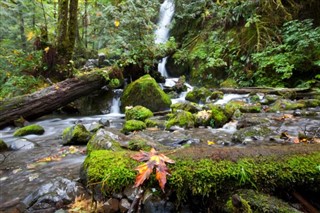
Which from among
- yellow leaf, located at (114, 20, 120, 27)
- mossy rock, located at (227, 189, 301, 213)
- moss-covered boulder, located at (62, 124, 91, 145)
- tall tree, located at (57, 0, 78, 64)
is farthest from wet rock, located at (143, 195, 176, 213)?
yellow leaf, located at (114, 20, 120, 27)

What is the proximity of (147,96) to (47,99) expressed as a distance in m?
2.87

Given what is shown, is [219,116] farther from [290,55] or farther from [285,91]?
[290,55]

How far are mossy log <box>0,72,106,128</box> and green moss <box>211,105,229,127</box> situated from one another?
4260mm

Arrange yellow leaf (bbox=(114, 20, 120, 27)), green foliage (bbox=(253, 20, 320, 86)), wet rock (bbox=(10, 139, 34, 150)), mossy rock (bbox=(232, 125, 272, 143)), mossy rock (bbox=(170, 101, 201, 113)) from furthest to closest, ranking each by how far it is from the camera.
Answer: yellow leaf (bbox=(114, 20, 120, 27)) < green foliage (bbox=(253, 20, 320, 86)) < mossy rock (bbox=(170, 101, 201, 113)) < wet rock (bbox=(10, 139, 34, 150)) < mossy rock (bbox=(232, 125, 272, 143))

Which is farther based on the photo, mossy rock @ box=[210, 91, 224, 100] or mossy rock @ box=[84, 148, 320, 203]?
mossy rock @ box=[210, 91, 224, 100]

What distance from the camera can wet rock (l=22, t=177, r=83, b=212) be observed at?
240cm

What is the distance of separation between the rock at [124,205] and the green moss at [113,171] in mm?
87

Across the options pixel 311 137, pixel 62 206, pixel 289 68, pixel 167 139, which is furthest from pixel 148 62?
pixel 62 206

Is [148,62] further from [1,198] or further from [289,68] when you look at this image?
[1,198]

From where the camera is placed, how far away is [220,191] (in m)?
1.85

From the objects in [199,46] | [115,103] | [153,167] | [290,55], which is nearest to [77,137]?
[153,167]

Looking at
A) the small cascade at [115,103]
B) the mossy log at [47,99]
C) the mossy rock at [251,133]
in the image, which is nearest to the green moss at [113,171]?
the mossy rock at [251,133]

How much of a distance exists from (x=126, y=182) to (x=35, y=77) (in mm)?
8536

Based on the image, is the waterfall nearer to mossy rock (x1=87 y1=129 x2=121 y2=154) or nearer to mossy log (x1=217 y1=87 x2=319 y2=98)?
mossy log (x1=217 y1=87 x2=319 y2=98)
